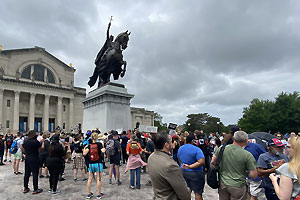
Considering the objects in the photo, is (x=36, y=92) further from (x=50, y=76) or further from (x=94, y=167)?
(x=94, y=167)

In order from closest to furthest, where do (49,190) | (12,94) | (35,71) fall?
1. (49,190)
2. (12,94)
3. (35,71)

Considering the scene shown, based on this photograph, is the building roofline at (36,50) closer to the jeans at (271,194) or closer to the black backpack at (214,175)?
the black backpack at (214,175)

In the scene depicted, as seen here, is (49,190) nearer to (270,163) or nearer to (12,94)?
(270,163)

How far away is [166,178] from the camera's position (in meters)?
2.67

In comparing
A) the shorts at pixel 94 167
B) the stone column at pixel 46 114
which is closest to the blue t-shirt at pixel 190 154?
the shorts at pixel 94 167

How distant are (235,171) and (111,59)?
13051mm

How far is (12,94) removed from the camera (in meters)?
46.3

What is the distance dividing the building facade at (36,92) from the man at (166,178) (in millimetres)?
51299

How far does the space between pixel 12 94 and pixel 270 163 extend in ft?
178

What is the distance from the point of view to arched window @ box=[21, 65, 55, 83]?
4872cm

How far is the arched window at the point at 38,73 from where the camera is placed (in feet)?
160

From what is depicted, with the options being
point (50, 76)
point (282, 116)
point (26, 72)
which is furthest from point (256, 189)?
point (50, 76)

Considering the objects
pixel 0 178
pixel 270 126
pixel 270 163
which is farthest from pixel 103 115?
pixel 270 126

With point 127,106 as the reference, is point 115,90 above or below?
above
